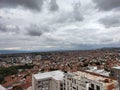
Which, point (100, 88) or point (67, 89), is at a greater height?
point (100, 88)

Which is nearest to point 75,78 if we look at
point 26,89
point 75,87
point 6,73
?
point 75,87

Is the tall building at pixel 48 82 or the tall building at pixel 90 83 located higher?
the tall building at pixel 90 83

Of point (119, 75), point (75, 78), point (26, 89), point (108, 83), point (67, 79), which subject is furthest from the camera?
point (26, 89)

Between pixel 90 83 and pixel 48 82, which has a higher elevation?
pixel 90 83

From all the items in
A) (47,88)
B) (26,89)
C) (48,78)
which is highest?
(48,78)

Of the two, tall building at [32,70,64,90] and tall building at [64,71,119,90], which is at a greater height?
tall building at [64,71,119,90]

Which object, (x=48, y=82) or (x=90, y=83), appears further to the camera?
(x=48, y=82)

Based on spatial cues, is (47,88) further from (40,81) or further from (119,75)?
(119,75)

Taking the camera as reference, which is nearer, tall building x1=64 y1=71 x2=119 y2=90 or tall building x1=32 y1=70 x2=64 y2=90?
tall building x1=64 y1=71 x2=119 y2=90

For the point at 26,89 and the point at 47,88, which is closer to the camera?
the point at 47,88

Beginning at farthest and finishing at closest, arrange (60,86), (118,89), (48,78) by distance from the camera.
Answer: (48,78), (60,86), (118,89)

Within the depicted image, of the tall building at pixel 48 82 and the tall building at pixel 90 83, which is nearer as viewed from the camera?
the tall building at pixel 90 83
